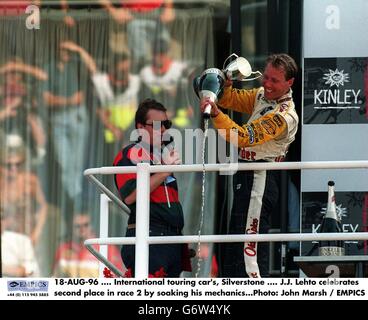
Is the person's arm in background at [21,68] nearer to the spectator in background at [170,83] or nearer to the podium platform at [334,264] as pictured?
the spectator in background at [170,83]

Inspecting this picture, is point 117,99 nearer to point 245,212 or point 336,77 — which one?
point 336,77

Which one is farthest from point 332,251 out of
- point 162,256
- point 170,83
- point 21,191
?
point 21,191

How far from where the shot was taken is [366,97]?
324 inches

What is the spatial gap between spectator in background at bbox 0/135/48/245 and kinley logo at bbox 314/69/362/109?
2297 mm

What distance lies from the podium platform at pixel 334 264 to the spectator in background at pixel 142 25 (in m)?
3.20

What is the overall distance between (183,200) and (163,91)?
0.82 m

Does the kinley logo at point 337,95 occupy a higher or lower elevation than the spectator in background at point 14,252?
higher

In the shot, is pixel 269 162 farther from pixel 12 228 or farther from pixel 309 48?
pixel 12 228

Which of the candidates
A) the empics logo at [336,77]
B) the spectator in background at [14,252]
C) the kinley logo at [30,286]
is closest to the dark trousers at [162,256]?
the kinley logo at [30,286]

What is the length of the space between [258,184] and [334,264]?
0.55 metres

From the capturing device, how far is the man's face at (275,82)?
644 centimetres

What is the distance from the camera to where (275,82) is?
645 cm

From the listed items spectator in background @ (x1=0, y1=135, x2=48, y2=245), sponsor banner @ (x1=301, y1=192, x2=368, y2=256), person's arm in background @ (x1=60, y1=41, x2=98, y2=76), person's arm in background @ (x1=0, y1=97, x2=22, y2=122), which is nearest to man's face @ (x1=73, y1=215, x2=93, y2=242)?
spectator in background @ (x1=0, y1=135, x2=48, y2=245)

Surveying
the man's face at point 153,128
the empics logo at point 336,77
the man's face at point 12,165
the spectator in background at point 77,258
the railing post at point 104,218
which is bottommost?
the spectator in background at point 77,258
